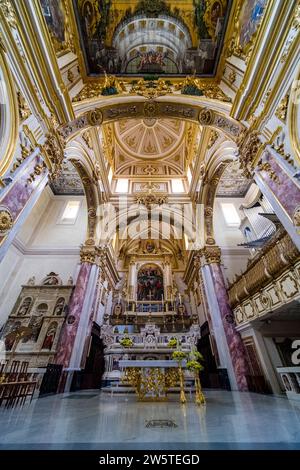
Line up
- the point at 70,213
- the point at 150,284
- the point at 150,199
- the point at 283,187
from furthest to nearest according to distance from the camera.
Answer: the point at 150,284 < the point at 70,213 < the point at 150,199 < the point at 283,187

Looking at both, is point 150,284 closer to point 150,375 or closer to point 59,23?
point 150,375

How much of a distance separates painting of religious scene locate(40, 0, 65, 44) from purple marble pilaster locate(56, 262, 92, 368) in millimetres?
9010

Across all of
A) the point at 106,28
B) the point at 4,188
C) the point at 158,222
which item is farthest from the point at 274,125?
the point at 158,222

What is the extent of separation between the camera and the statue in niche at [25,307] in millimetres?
9398

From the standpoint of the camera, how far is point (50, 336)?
8617mm

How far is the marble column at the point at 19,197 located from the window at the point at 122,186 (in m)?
8.23

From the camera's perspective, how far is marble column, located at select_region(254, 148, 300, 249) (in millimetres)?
4199

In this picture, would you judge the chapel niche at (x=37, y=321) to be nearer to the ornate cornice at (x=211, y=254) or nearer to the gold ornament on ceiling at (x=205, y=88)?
the ornate cornice at (x=211, y=254)

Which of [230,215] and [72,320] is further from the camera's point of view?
[230,215]

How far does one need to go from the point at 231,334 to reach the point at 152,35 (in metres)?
14.2

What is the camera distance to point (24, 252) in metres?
11.3

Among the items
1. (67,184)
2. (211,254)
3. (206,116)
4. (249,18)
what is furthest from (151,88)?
(67,184)

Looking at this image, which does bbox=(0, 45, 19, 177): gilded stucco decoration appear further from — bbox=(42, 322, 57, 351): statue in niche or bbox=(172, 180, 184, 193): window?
bbox=(172, 180, 184, 193): window

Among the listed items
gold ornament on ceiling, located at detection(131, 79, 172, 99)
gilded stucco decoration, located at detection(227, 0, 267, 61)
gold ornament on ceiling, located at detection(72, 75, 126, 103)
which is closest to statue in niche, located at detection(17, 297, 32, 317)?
gold ornament on ceiling, located at detection(72, 75, 126, 103)
